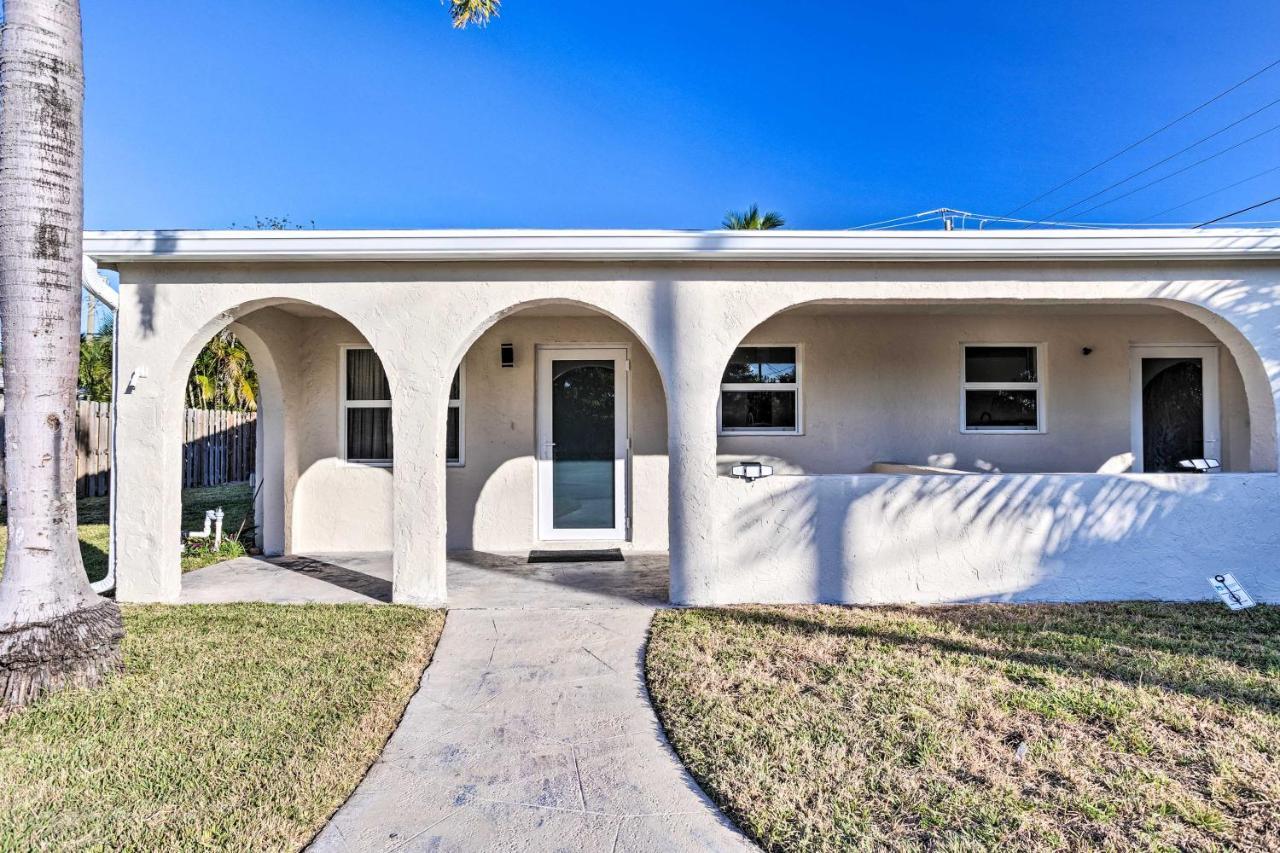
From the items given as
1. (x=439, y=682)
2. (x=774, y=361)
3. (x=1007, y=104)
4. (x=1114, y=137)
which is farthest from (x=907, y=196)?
(x=439, y=682)

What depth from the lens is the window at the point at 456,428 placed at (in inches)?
344

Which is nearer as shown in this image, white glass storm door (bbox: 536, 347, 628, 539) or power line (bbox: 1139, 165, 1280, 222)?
white glass storm door (bbox: 536, 347, 628, 539)

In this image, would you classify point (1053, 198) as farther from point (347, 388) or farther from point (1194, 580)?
point (347, 388)

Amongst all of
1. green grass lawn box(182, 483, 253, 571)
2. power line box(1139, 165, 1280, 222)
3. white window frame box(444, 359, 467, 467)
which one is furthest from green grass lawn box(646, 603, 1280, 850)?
power line box(1139, 165, 1280, 222)

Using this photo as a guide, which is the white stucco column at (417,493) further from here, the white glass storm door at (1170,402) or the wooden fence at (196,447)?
the white glass storm door at (1170,402)

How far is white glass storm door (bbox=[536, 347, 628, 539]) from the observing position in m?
8.79

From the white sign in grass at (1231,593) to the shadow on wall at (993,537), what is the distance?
17 cm

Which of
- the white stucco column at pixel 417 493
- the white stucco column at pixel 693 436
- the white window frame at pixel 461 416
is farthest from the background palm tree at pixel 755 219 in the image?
the white stucco column at pixel 417 493

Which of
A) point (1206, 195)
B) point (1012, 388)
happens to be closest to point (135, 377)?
point (1012, 388)

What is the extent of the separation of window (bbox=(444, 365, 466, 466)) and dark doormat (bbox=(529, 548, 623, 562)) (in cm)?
167

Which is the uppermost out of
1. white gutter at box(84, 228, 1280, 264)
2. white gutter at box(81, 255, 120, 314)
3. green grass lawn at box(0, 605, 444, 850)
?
white gutter at box(84, 228, 1280, 264)

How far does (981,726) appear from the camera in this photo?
3656 millimetres

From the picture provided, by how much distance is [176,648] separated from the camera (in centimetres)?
488

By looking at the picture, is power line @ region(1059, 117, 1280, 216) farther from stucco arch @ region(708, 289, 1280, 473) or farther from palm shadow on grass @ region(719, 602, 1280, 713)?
palm shadow on grass @ region(719, 602, 1280, 713)
